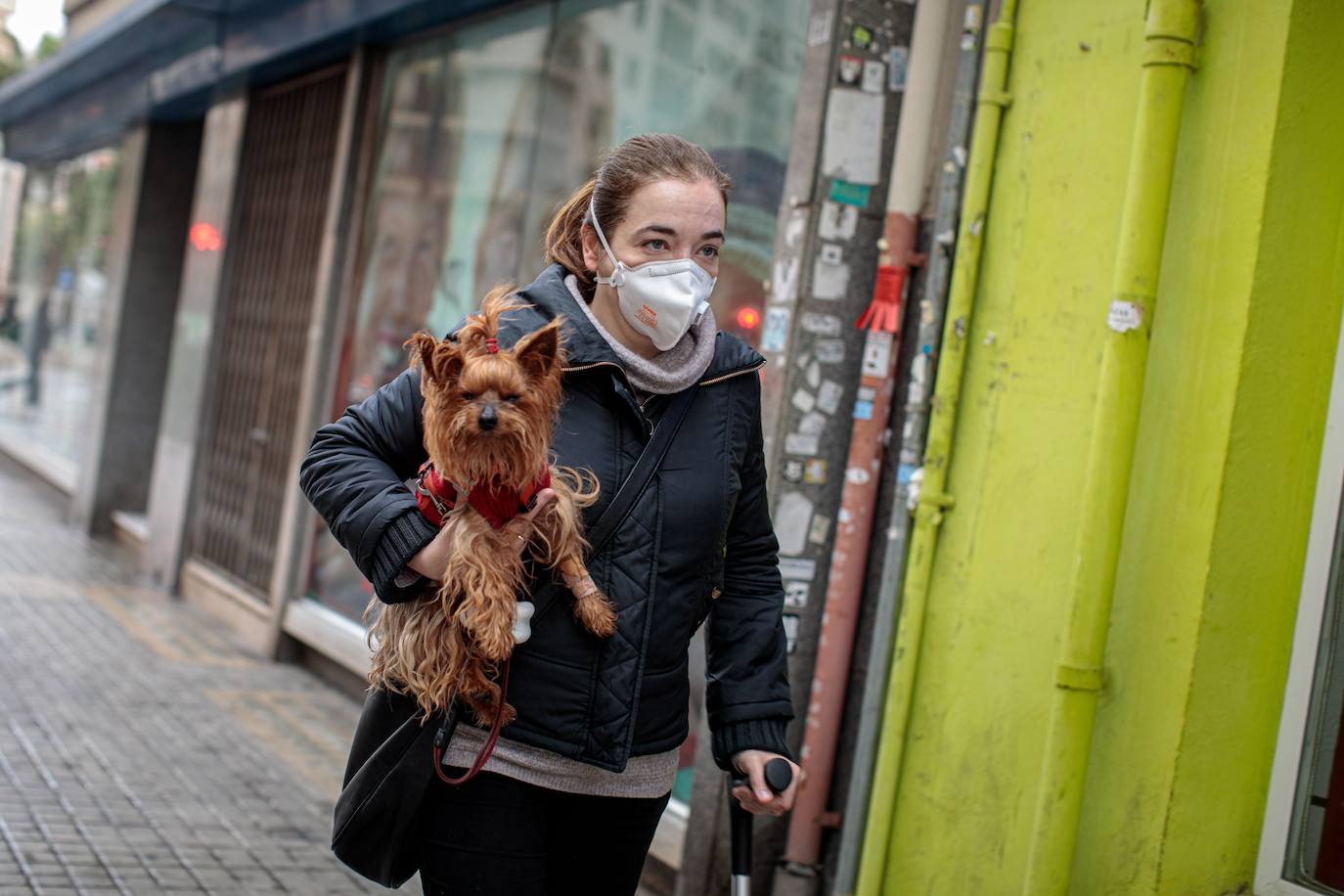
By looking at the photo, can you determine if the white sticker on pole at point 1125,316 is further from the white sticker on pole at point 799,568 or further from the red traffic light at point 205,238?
→ the red traffic light at point 205,238

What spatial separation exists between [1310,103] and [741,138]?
2.67 meters

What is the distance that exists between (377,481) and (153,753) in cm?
459

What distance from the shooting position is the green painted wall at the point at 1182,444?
354 cm

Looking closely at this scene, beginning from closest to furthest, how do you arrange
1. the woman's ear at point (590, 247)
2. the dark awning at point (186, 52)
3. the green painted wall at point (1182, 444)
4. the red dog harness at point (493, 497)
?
1. the red dog harness at point (493, 497)
2. the woman's ear at point (590, 247)
3. the green painted wall at point (1182, 444)
4. the dark awning at point (186, 52)

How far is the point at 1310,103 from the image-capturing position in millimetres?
3531

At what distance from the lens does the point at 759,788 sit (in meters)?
2.62

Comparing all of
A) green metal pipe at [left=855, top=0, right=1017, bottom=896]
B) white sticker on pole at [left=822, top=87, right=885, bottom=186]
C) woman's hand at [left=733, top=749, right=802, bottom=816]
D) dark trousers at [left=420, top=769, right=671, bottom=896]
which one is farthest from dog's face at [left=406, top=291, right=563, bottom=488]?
white sticker on pole at [left=822, top=87, right=885, bottom=186]

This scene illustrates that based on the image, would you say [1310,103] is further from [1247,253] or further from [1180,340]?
[1180,340]

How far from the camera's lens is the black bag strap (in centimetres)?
242

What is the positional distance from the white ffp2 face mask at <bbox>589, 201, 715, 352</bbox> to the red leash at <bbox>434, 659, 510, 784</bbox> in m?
0.65

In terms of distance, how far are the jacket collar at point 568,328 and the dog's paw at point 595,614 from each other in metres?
0.39

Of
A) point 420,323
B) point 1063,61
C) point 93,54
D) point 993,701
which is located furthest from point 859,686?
point 93,54

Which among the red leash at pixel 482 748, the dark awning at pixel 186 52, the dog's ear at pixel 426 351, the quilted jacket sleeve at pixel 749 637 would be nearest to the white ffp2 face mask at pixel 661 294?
the quilted jacket sleeve at pixel 749 637

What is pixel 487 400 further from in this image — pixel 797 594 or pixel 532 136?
pixel 532 136
